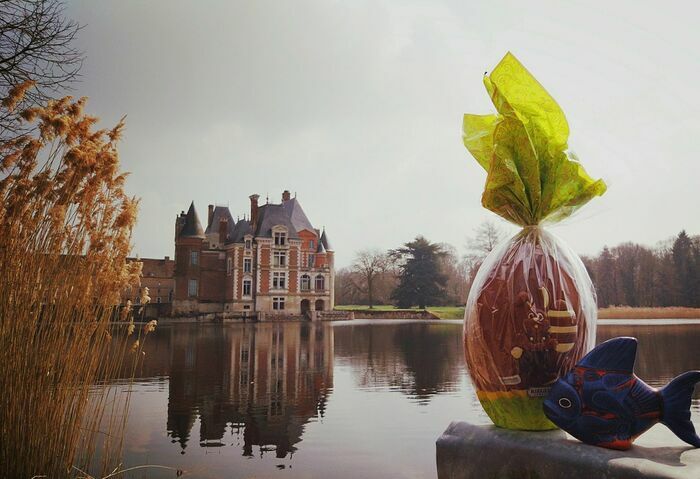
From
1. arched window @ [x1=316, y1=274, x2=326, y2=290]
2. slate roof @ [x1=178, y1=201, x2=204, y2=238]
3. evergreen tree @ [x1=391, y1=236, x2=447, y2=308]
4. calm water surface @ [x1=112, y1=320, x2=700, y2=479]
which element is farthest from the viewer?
evergreen tree @ [x1=391, y1=236, x2=447, y2=308]

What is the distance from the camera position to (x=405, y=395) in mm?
7426

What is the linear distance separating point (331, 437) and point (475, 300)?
2.82 metres

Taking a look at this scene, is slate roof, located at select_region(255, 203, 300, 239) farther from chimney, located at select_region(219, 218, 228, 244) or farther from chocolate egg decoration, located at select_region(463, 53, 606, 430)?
chocolate egg decoration, located at select_region(463, 53, 606, 430)

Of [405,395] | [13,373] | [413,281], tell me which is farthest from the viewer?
[413,281]

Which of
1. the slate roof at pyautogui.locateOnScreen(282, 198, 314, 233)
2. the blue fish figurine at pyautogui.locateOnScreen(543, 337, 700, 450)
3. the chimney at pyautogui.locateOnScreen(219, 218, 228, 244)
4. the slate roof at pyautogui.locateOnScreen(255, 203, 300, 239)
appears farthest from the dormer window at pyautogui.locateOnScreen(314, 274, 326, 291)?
the blue fish figurine at pyautogui.locateOnScreen(543, 337, 700, 450)

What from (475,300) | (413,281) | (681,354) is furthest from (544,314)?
(413,281)

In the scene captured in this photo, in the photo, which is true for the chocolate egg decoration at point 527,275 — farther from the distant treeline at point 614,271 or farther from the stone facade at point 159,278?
the stone facade at point 159,278

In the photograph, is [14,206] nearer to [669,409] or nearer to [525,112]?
[525,112]

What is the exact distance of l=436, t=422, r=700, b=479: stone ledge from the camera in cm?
225

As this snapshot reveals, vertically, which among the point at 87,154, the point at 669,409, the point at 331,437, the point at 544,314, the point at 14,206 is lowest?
the point at 331,437

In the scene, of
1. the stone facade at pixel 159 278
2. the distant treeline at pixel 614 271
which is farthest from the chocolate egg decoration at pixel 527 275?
the stone facade at pixel 159 278

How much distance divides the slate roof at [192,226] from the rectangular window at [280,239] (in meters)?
5.87

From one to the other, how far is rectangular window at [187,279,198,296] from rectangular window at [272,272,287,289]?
606cm

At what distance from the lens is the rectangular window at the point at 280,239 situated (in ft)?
143
